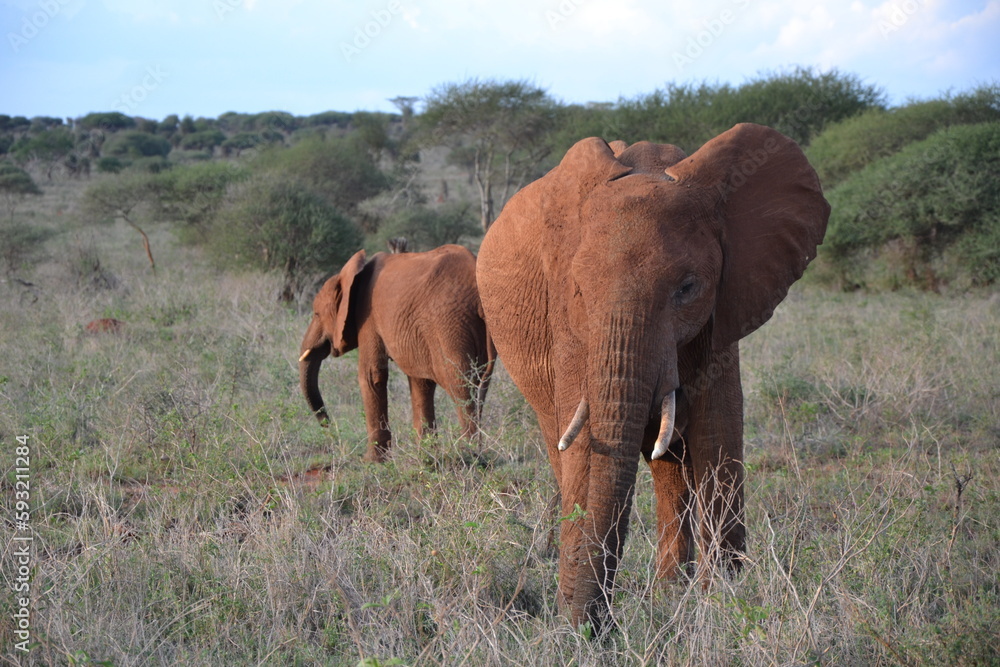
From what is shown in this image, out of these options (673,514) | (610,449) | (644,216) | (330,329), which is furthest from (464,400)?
(644,216)

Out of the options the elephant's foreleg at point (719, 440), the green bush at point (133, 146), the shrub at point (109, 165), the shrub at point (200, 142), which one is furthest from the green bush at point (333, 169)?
the shrub at point (200, 142)

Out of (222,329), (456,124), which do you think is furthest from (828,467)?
(456,124)

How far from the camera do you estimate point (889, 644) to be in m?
2.85

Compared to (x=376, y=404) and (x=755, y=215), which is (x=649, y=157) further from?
(x=376, y=404)

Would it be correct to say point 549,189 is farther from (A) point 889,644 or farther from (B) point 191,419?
(B) point 191,419

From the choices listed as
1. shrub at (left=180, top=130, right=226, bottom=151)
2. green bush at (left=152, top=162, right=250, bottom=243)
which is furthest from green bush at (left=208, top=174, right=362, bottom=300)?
shrub at (left=180, top=130, right=226, bottom=151)

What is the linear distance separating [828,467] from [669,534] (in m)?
2.45

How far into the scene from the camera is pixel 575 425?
3.05 m

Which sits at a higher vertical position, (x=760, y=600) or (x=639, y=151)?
(x=639, y=151)

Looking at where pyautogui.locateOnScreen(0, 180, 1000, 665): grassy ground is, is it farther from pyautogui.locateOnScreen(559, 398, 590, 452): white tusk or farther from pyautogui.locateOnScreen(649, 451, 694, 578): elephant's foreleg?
pyautogui.locateOnScreen(559, 398, 590, 452): white tusk

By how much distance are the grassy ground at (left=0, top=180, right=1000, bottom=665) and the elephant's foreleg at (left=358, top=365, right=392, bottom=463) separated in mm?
283

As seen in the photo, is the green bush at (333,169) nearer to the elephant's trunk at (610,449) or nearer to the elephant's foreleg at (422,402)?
the elephant's foreleg at (422,402)

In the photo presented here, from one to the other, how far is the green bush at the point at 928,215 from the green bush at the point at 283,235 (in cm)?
931

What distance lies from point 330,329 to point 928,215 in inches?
A: 466
